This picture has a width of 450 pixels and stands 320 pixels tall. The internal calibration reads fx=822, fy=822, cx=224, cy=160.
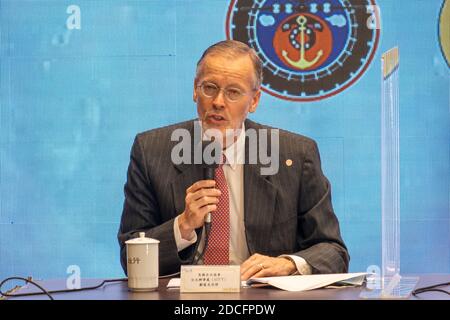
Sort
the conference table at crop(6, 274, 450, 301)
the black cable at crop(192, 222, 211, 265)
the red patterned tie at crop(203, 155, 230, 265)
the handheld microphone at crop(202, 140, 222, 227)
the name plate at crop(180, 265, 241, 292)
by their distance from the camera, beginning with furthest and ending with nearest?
1. the red patterned tie at crop(203, 155, 230, 265)
2. the black cable at crop(192, 222, 211, 265)
3. the handheld microphone at crop(202, 140, 222, 227)
4. the name plate at crop(180, 265, 241, 292)
5. the conference table at crop(6, 274, 450, 301)

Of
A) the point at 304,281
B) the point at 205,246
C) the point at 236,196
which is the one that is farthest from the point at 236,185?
the point at 304,281

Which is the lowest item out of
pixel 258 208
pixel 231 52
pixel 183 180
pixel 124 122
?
pixel 258 208

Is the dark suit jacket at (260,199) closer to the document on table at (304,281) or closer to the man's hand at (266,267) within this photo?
the man's hand at (266,267)

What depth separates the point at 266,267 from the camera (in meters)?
2.54

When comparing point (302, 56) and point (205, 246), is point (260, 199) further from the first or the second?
point (302, 56)

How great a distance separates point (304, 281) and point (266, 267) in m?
0.22

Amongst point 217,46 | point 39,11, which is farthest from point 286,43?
point 39,11

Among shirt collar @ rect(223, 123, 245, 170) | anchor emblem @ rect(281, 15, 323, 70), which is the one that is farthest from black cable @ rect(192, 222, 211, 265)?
anchor emblem @ rect(281, 15, 323, 70)

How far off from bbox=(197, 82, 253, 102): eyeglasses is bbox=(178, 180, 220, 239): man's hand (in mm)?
536

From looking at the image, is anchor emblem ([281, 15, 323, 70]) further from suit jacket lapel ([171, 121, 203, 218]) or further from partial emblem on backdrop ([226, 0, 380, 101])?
suit jacket lapel ([171, 121, 203, 218])

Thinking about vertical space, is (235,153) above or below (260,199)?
above

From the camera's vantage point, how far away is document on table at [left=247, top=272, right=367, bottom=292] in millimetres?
2271
